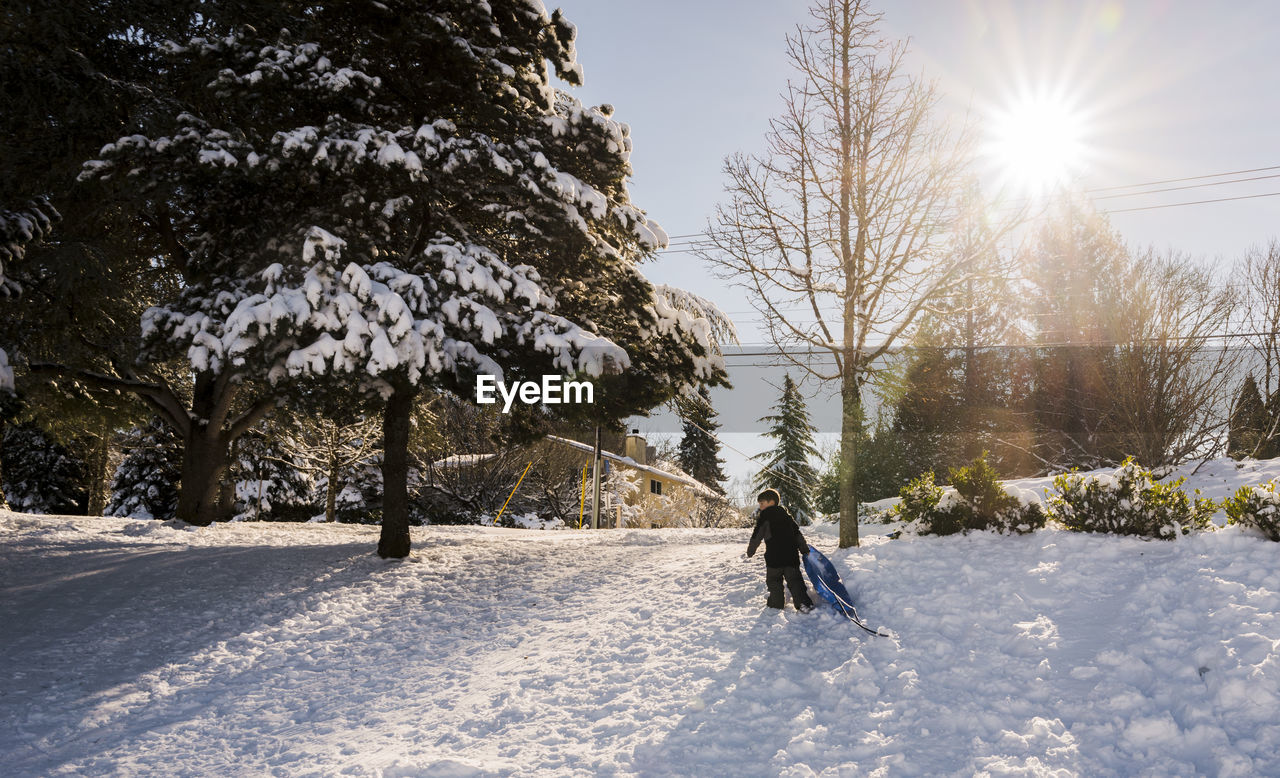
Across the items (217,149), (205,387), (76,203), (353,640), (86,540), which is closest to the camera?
(353,640)

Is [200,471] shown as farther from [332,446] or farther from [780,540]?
[780,540]

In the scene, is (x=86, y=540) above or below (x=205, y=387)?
below

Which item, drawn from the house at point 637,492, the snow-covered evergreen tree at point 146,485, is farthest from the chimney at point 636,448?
the snow-covered evergreen tree at point 146,485

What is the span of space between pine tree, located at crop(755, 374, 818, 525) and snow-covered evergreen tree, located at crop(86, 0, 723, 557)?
29997 mm

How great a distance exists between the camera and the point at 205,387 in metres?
15.4

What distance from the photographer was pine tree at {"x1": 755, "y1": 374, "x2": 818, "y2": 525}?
40.5 metres

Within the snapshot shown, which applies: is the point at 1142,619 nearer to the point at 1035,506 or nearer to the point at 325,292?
the point at 1035,506

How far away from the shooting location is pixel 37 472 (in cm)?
2919

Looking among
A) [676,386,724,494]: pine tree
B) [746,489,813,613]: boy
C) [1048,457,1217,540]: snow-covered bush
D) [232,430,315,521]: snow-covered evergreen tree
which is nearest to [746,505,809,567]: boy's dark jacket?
[746,489,813,613]: boy

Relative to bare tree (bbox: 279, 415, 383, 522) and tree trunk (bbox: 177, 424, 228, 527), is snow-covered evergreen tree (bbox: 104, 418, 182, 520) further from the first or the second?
tree trunk (bbox: 177, 424, 228, 527)

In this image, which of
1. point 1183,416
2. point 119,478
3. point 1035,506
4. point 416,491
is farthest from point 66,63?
point 119,478

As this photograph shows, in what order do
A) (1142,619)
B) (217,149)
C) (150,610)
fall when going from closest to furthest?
(1142,619) → (150,610) → (217,149)

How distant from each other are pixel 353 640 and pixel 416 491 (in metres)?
18.9

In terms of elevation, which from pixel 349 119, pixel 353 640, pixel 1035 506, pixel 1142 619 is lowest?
pixel 353 640
